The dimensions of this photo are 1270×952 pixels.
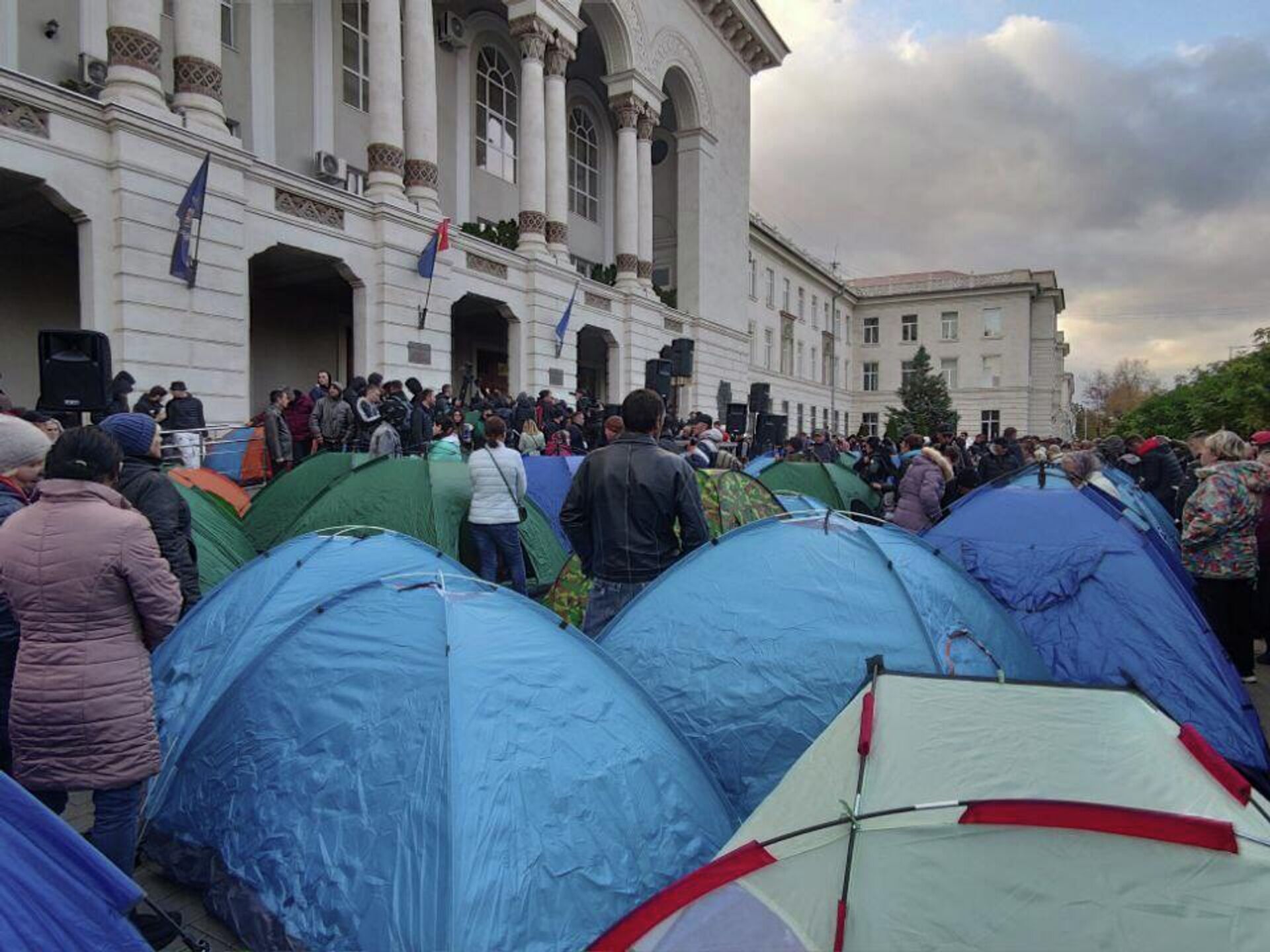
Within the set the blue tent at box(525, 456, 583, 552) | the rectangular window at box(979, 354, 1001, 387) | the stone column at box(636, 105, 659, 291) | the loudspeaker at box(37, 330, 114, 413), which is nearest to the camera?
the loudspeaker at box(37, 330, 114, 413)

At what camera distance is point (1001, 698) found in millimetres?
2301

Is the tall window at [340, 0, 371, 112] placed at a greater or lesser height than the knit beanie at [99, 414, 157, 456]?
greater

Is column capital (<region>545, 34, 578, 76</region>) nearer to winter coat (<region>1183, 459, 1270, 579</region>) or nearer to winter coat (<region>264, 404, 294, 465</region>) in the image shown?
winter coat (<region>264, 404, 294, 465</region>)

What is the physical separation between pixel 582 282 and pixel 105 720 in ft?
69.0

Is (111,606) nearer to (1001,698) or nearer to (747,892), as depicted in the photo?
(747,892)

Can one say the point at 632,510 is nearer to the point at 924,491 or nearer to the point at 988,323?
the point at 924,491

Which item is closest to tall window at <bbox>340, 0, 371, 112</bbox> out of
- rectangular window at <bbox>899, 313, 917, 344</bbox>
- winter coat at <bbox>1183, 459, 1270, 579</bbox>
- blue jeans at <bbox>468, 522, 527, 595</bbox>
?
blue jeans at <bbox>468, 522, 527, 595</bbox>

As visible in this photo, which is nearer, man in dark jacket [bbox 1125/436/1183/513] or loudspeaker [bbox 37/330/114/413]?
loudspeaker [bbox 37/330/114/413]

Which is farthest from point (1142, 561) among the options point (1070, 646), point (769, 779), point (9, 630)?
point (9, 630)

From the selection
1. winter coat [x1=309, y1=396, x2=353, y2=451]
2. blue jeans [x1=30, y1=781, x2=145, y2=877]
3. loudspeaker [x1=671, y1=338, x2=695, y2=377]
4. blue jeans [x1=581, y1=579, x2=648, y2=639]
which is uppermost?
loudspeaker [x1=671, y1=338, x2=695, y2=377]

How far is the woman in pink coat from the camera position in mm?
2535

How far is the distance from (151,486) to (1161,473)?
12218mm

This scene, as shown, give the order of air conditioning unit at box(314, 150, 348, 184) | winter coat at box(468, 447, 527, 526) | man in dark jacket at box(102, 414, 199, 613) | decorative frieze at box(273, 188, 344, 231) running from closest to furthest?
man in dark jacket at box(102, 414, 199, 613)
winter coat at box(468, 447, 527, 526)
decorative frieze at box(273, 188, 344, 231)
air conditioning unit at box(314, 150, 348, 184)

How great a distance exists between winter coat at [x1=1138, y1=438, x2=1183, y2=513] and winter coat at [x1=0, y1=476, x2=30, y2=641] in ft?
40.4
